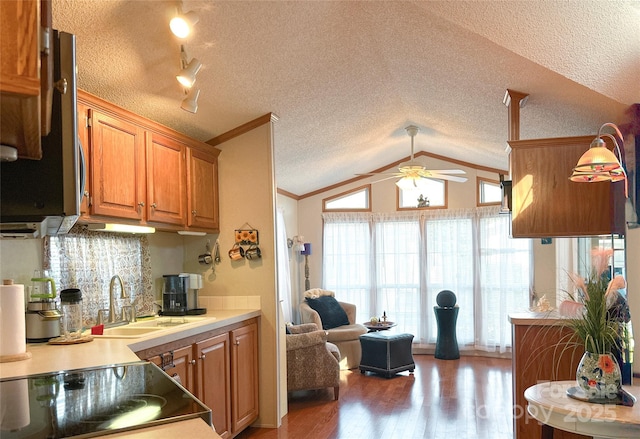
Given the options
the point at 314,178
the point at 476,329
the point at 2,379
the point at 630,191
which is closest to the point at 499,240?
the point at 476,329

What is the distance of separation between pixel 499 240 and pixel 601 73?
4706 millimetres

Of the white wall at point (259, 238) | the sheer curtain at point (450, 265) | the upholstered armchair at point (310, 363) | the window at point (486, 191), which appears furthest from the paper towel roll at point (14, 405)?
the window at point (486, 191)

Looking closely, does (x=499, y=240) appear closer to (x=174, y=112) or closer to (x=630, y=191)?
(x=630, y=191)

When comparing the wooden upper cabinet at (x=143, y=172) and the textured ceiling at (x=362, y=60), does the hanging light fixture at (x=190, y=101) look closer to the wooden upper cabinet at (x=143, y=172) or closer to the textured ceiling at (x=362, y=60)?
the textured ceiling at (x=362, y=60)

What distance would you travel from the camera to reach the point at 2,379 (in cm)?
182

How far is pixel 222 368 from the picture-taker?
387 cm

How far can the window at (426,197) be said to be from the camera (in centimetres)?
789

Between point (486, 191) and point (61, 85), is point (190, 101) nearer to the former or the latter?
point (61, 85)

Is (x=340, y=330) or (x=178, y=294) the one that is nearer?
(x=178, y=294)

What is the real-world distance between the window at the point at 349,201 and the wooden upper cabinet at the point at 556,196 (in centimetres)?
445

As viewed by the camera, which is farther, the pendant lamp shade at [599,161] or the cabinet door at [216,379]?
the cabinet door at [216,379]

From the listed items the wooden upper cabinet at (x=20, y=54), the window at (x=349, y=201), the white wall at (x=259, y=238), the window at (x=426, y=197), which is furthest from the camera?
the window at (x=349, y=201)

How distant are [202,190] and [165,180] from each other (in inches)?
22.0

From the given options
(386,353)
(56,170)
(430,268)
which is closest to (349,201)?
(430,268)
